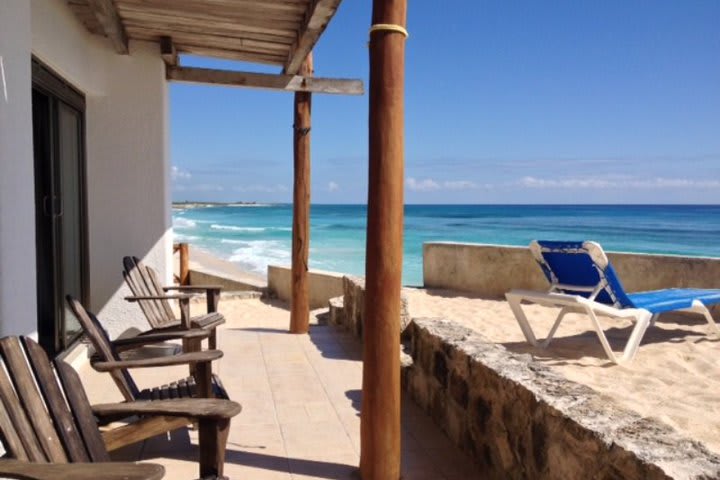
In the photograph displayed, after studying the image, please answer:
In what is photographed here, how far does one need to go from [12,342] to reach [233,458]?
1.22 meters

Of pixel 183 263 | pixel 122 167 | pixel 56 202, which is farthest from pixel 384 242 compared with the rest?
pixel 183 263

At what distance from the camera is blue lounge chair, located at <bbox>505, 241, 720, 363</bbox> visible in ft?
14.9

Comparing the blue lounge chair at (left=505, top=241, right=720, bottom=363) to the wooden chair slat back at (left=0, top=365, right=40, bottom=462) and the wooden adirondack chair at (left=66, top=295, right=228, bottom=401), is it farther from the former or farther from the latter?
the wooden chair slat back at (left=0, top=365, right=40, bottom=462)

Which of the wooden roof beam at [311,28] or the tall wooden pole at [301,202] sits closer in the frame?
the wooden roof beam at [311,28]

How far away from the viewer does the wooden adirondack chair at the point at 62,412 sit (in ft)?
5.34

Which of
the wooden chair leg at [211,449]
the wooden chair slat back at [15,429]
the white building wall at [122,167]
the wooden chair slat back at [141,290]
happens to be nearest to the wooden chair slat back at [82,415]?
the wooden chair slat back at [15,429]

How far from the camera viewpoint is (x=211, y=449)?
5.87ft

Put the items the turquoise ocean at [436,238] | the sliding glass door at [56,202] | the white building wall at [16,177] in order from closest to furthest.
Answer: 1. the white building wall at [16,177]
2. the sliding glass door at [56,202]
3. the turquoise ocean at [436,238]

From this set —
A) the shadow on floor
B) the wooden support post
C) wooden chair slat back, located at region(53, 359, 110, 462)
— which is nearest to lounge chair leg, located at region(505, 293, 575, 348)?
the shadow on floor

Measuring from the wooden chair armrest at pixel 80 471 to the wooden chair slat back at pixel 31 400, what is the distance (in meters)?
0.25

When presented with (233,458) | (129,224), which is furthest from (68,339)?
(233,458)

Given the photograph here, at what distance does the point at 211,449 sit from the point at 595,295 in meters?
3.68

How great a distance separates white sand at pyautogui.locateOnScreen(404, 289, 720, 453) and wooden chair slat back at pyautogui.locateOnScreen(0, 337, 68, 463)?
2557mm

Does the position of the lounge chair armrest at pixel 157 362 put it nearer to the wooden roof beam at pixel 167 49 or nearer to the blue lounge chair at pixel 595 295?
the blue lounge chair at pixel 595 295
